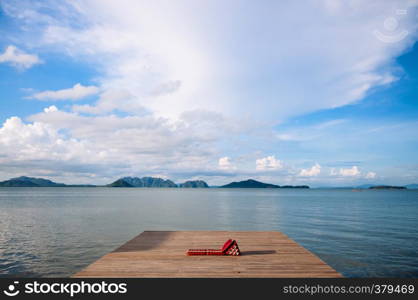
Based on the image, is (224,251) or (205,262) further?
(224,251)

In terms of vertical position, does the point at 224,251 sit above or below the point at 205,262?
above

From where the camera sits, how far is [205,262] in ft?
42.0

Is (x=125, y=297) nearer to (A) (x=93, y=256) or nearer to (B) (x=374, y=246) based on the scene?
(A) (x=93, y=256)

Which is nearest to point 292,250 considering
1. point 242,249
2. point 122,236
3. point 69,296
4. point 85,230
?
point 242,249

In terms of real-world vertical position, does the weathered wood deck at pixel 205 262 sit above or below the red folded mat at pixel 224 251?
below

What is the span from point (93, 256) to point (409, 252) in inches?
960

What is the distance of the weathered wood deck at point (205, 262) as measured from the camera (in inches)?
442

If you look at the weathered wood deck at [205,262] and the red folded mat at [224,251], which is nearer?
the weathered wood deck at [205,262]

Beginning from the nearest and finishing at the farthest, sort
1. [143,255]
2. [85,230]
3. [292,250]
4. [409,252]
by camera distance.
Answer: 1. [143,255]
2. [292,250]
3. [409,252]
4. [85,230]

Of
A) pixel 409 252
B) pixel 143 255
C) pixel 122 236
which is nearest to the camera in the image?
pixel 143 255

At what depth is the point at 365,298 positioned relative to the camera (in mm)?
9234

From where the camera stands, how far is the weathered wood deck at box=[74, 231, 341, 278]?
11.2m

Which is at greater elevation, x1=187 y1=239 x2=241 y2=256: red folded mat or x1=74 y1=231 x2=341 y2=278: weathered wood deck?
x1=187 y1=239 x2=241 y2=256: red folded mat

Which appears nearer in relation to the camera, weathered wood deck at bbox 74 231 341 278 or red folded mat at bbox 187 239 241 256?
weathered wood deck at bbox 74 231 341 278
